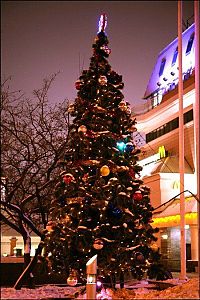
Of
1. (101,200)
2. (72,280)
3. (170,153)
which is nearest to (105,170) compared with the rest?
(101,200)

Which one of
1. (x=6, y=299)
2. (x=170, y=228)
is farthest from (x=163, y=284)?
(x=170, y=228)

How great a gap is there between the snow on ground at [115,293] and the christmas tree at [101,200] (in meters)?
0.53

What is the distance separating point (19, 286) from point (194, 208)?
37.4 feet

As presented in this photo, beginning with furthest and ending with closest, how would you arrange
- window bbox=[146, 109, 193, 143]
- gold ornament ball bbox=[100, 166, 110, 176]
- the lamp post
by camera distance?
window bbox=[146, 109, 193, 143] < gold ornament ball bbox=[100, 166, 110, 176] < the lamp post

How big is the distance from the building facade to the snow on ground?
34.8 ft

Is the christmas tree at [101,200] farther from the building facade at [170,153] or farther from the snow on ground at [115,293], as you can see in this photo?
the building facade at [170,153]

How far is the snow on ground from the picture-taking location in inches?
403

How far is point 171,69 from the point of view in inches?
1304

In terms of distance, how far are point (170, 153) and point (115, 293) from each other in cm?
1930

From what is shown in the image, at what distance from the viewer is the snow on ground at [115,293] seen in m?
10.2

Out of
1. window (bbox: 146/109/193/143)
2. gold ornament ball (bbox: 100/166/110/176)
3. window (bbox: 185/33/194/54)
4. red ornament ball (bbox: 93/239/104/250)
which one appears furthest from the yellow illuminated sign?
red ornament ball (bbox: 93/239/104/250)

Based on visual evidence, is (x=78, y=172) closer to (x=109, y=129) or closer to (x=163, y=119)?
(x=109, y=129)

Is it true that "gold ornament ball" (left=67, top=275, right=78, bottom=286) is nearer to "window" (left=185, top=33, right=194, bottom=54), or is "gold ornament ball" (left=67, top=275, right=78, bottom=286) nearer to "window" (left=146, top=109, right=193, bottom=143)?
"window" (left=146, top=109, right=193, bottom=143)

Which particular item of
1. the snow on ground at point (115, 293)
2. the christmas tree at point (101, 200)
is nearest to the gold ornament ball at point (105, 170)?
the christmas tree at point (101, 200)
